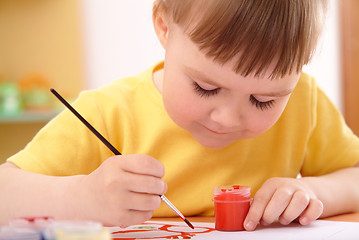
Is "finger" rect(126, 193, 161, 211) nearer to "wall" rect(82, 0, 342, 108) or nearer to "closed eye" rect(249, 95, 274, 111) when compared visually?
"closed eye" rect(249, 95, 274, 111)

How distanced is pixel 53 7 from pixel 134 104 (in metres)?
1.53

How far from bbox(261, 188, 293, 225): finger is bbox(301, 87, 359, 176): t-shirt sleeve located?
290 millimetres

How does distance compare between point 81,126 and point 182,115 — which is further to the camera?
point 81,126

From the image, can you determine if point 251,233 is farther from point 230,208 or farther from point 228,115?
point 228,115

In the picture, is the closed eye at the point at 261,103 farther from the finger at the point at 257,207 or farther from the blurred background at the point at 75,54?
the blurred background at the point at 75,54

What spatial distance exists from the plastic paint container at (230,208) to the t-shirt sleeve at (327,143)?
344 millimetres

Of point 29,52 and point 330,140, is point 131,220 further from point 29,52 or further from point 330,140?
point 29,52

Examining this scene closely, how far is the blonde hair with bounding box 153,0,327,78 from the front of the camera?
71cm

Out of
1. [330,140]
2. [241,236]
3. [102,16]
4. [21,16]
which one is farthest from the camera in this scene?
[102,16]

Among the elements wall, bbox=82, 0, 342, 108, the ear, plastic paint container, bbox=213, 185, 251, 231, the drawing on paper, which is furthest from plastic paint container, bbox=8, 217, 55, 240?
wall, bbox=82, 0, 342, 108

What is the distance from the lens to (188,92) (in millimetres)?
790

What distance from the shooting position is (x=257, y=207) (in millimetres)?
766

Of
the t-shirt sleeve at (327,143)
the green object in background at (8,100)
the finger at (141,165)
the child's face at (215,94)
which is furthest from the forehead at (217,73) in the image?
the green object in background at (8,100)

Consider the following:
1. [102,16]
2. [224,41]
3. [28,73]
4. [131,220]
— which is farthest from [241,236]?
[102,16]
